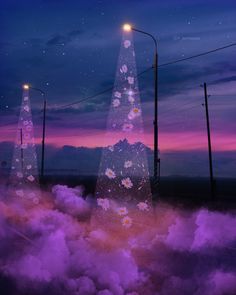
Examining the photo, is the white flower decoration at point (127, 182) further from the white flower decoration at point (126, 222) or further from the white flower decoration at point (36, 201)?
the white flower decoration at point (36, 201)

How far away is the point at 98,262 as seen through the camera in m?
11.9

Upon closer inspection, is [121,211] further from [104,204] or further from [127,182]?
[127,182]

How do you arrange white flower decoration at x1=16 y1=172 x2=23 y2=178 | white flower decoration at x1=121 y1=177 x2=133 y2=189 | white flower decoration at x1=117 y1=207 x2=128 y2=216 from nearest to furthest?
white flower decoration at x1=121 y1=177 x2=133 y2=189
white flower decoration at x1=117 y1=207 x2=128 y2=216
white flower decoration at x1=16 y1=172 x2=23 y2=178

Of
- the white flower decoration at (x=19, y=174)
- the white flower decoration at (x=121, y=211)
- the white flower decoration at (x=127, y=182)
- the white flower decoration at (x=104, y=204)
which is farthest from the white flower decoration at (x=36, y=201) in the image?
the white flower decoration at (x=127, y=182)

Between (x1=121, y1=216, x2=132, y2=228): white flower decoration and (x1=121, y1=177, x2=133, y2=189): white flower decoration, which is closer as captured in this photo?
(x1=121, y1=177, x2=133, y2=189): white flower decoration

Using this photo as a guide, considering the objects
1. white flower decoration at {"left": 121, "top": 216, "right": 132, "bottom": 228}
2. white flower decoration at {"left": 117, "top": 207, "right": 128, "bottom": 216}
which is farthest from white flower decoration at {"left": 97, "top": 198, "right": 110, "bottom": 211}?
white flower decoration at {"left": 121, "top": 216, "right": 132, "bottom": 228}

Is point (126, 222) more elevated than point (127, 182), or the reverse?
point (127, 182)

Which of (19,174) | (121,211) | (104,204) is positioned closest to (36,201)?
(19,174)

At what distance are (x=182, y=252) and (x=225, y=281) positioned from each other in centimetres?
421

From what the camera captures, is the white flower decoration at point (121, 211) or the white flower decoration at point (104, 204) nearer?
the white flower decoration at point (121, 211)

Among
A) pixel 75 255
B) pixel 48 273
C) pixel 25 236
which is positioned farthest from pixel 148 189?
pixel 48 273

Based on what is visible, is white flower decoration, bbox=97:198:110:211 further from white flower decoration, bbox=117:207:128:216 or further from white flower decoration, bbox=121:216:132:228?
white flower decoration, bbox=121:216:132:228

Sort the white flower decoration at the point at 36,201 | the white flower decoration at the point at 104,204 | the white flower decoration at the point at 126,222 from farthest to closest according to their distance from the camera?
the white flower decoration at the point at 36,201 → the white flower decoration at the point at 104,204 → the white flower decoration at the point at 126,222

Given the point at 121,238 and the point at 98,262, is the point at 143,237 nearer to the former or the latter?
the point at 121,238
